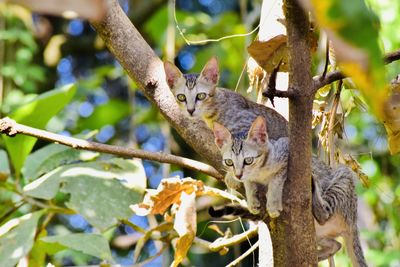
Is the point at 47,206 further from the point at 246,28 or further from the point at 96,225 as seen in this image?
the point at 246,28

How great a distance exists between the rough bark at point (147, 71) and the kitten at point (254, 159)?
10 centimetres

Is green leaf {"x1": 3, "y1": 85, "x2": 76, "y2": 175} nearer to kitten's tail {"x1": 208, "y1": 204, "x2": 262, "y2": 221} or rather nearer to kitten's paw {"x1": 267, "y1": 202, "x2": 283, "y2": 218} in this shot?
kitten's tail {"x1": 208, "y1": 204, "x2": 262, "y2": 221}

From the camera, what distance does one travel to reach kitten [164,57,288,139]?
286 cm

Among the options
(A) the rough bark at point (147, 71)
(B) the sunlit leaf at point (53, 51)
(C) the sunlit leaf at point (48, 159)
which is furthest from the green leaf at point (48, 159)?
(B) the sunlit leaf at point (53, 51)

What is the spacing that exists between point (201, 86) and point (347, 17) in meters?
2.71

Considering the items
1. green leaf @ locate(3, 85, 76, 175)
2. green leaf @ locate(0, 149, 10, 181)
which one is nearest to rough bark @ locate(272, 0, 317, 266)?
green leaf @ locate(3, 85, 76, 175)

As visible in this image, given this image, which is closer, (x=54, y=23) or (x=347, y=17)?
(x=347, y=17)

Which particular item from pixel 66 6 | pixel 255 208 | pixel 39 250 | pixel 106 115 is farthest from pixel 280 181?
pixel 106 115

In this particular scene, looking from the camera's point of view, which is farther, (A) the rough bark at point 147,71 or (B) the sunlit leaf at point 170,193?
(B) the sunlit leaf at point 170,193

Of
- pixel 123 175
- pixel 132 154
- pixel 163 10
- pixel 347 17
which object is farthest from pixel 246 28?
pixel 347 17

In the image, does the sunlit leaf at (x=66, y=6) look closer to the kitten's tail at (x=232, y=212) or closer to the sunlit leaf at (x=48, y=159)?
the kitten's tail at (x=232, y=212)

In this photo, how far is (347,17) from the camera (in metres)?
0.41

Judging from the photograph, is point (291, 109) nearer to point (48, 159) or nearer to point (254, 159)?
point (254, 159)

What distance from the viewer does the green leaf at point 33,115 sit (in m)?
3.04
